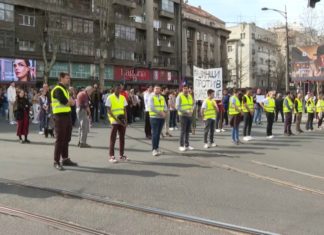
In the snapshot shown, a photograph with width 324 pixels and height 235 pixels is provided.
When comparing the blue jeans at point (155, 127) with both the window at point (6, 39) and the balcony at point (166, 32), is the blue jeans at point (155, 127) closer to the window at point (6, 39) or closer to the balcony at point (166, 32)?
the window at point (6, 39)

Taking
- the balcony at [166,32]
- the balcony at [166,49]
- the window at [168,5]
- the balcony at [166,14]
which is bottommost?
the balcony at [166,49]

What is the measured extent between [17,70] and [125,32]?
19925 millimetres

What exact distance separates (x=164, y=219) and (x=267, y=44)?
122m

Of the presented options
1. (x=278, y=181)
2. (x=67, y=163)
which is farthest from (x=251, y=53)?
(x=278, y=181)

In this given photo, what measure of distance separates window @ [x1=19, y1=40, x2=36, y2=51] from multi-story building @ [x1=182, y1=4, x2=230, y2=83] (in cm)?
3197

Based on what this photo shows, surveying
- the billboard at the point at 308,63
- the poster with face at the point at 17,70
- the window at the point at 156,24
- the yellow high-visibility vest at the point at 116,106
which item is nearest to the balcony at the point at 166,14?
the window at the point at 156,24

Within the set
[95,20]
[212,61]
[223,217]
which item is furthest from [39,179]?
[212,61]

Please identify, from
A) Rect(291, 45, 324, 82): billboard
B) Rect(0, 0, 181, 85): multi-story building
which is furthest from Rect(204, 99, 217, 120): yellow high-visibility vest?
Rect(0, 0, 181, 85): multi-story building

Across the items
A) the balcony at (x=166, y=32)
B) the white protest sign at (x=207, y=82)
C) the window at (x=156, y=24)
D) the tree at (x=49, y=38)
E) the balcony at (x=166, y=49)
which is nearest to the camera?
the white protest sign at (x=207, y=82)

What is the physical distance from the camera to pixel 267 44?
408 feet

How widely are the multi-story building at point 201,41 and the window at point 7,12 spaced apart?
35.4 metres

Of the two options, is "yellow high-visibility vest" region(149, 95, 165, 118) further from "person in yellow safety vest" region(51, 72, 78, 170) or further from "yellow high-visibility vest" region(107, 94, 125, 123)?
"person in yellow safety vest" region(51, 72, 78, 170)

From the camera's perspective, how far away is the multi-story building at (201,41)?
84875 millimetres

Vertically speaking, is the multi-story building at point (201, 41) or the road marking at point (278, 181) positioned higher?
the multi-story building at point (201, 41)
